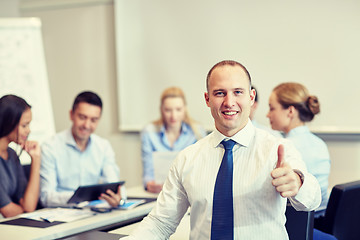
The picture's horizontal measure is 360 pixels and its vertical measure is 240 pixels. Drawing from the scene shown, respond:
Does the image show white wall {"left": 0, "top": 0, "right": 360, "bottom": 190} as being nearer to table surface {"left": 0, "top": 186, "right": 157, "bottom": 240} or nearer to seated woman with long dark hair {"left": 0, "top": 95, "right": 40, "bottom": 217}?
seated woman with long dark hair {"left": 0, "top": 95, "right": 40, "bottom": 217}

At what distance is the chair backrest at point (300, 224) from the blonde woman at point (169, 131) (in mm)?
2024

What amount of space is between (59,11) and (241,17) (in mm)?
2267

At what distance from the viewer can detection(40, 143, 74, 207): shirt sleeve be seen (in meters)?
3.01

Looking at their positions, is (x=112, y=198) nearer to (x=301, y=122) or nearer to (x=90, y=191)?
(x=90, y=191)

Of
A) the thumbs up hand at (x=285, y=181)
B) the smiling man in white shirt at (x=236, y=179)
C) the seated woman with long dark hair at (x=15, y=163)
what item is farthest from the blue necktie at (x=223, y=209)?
the seated woman with long dark hair at (x=15, y=163)

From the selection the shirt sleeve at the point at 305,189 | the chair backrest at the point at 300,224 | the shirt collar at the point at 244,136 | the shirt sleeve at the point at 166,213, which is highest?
the shirt collar at the point at 244,136

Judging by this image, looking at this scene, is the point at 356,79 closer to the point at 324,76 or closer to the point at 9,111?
the point at 324,76

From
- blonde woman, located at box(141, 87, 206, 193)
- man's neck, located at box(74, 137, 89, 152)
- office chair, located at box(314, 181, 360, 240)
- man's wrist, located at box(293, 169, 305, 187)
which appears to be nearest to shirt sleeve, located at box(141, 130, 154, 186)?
blonde woman, located at box(141, 87, 206, 193)

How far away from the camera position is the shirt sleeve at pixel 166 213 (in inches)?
69.1

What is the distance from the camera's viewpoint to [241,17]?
14.2 feet

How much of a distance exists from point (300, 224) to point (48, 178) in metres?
1.85

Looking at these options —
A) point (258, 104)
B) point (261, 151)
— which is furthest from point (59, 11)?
point (261, 151)

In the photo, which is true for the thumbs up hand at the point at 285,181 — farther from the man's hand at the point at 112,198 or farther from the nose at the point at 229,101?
the man's hand at the point at 112,198

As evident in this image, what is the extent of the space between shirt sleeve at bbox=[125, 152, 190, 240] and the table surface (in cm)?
66
